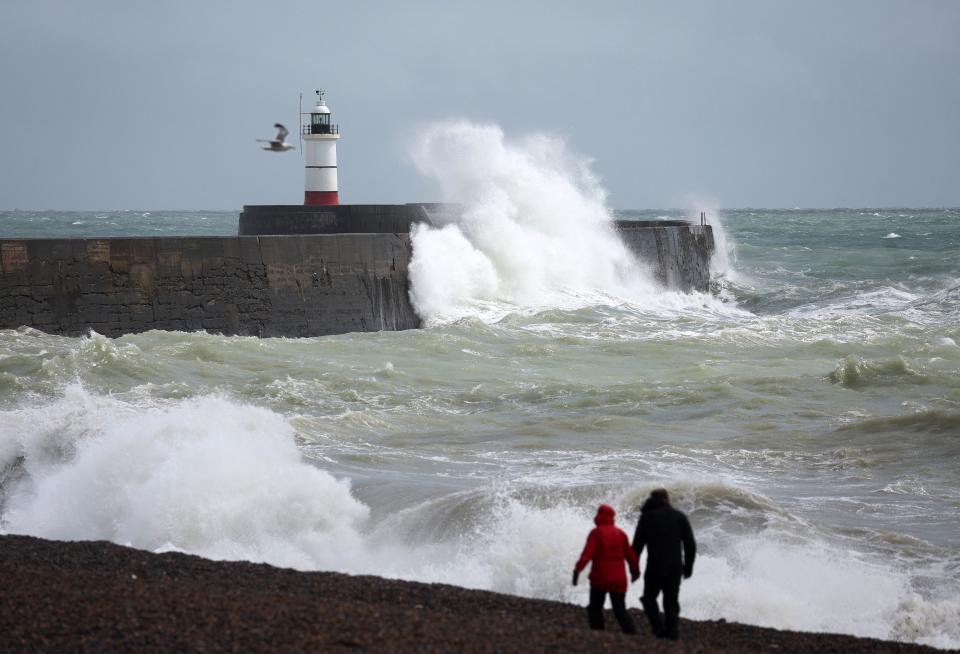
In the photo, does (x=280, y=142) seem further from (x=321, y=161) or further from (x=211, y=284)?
(x=321, y=161)

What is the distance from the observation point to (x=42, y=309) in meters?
12.8

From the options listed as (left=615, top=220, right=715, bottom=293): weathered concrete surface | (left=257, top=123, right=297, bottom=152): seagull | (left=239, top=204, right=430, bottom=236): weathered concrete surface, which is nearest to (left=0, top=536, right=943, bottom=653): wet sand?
(left=257, top=123, right=297, bottom=152): seagull

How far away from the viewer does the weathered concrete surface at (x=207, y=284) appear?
1284 cm

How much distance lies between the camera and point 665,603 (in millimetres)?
4676

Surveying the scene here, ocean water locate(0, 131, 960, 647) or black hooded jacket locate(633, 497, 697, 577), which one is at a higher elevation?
black hooded jacket locate(633, 497, 697, 577)

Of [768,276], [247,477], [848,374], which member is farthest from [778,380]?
[768,276]

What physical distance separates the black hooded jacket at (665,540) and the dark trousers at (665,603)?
1.2 inches

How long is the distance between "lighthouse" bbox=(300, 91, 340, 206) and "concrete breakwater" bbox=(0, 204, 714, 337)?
510 cm

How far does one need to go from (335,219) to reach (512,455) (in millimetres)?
12557

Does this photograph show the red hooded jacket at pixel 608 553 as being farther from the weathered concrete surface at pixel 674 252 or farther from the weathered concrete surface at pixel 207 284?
the weathered concrete surface at pixel 674 252

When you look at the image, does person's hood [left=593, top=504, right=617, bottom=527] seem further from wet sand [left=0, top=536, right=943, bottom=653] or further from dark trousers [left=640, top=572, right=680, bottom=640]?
wet sand [left=0, top=536, right=943, bottom=653]

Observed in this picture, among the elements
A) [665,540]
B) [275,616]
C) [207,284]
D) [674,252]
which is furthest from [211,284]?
[674,252]

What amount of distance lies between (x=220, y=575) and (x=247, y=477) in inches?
68.8

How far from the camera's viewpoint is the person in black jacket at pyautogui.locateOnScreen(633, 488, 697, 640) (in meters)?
→ 4.59
